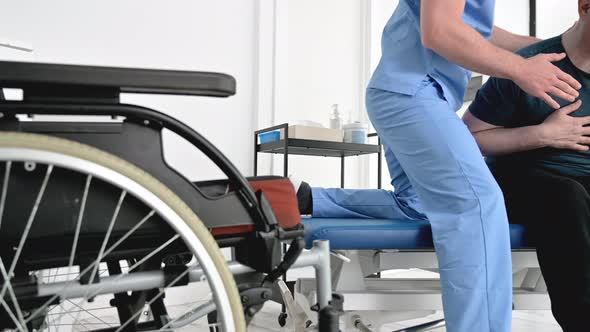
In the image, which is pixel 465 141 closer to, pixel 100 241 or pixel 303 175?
pixel 100 241

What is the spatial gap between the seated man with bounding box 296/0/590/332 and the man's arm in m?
0.21

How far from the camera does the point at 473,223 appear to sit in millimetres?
Answer: 868

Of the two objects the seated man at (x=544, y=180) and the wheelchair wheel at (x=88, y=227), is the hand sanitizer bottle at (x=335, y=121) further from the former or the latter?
the wheelchair wheel at (x=88, y=227)

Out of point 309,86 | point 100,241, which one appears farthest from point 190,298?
point 100,241

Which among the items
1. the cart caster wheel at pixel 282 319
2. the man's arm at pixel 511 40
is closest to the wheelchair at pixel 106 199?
the man's arm at pixel 511 40

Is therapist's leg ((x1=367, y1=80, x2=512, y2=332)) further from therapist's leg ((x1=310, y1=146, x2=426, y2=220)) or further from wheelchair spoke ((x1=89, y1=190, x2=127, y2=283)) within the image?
wheelchair spoke ((x1=89, y1=190, x2=127, y2=283))

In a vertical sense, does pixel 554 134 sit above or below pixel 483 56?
below

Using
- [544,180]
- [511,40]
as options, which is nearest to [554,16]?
[511,40]

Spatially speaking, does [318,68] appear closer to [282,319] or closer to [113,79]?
[282,319]

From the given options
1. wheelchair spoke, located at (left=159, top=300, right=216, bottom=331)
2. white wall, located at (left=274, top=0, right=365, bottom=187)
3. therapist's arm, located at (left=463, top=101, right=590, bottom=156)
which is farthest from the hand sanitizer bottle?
wheelchair spoke, located at (left=159, top=300, right=216, bottom=331)

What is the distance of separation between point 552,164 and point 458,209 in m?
0.36

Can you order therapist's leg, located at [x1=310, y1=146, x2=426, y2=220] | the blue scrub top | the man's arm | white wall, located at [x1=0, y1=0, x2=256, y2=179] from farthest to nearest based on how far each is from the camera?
white wall, located at [x1=0, y1=0, x2=256, y2=179] → the man's arm → therapist's leg, located at [x1=310, y1=146, x2=426, y2=220] → the blue scrub top

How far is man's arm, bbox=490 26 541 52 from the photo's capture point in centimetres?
130

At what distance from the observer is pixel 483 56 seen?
34.7 inches
